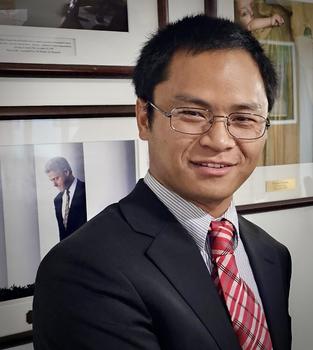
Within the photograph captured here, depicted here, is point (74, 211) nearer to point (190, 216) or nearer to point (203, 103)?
point (190, 216)

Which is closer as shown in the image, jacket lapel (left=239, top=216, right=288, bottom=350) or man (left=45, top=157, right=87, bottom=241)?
jacket lapel (left=239, top=216, right=288, bottom=350)

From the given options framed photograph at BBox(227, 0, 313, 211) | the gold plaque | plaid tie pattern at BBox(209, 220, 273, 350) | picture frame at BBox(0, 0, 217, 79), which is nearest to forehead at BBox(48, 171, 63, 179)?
picture frame at BBox(0, 0, 217, 79)

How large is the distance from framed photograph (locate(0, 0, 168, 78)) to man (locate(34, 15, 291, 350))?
0.28 meters

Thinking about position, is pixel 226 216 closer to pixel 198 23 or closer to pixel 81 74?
pixel 198 23

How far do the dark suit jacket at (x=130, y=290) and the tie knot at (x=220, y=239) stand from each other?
5 centimetres

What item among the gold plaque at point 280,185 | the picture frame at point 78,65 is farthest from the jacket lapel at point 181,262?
the gold plaque at point 280,185

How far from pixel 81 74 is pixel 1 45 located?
0.20 metres

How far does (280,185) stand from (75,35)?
0.80 metres

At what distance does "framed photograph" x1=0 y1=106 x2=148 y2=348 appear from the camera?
1.05 m

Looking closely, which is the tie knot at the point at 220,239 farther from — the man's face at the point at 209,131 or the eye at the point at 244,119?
the eye at the point at 244,119

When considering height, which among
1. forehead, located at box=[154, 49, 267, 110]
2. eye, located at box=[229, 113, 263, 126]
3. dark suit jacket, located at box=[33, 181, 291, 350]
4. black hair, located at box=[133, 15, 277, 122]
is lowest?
dark suit jacket, located at box=[33, 181, 291, 350]

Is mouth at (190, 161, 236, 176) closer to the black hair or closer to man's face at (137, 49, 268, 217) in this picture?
man's face at (137, 49, 268, 217)

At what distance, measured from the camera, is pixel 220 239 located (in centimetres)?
85

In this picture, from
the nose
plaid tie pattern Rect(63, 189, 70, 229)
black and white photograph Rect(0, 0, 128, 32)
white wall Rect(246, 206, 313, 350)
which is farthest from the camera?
white wall Rect(246, 206, 313, 350)
